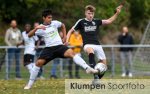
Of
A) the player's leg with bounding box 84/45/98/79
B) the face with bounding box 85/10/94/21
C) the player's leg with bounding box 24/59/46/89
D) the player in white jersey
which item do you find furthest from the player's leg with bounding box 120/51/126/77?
the player's leg with bounding box 24/59/46/89

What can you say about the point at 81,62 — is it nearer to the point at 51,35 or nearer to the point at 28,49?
the point at 51,35

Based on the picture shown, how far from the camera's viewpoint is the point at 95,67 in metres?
17.9

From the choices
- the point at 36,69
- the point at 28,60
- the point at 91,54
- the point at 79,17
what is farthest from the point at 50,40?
the point at 79,17

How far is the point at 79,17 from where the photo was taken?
26984mm

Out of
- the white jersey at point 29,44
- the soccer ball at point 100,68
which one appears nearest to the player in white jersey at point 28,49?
the white jersey at point 29,44

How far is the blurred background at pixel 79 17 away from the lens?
86.6 ft

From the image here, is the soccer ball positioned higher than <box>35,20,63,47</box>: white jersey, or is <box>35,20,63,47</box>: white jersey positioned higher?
<box>35,20,63,47</box>: white jersey

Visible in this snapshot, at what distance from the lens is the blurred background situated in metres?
26.4

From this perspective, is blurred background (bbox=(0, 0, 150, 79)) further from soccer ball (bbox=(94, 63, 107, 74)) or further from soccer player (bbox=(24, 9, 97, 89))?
soccer ball (bbox=(94, 63, 107, 74))

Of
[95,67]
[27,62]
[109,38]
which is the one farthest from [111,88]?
[109,38]

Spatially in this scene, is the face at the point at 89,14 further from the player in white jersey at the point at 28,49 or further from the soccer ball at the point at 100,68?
the player in white jersey at the point at 28,49

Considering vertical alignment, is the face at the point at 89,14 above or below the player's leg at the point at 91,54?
above

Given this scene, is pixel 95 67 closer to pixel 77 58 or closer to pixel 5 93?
pixel 77 58

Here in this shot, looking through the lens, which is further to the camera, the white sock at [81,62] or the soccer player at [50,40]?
the soccer player at [50,40]
